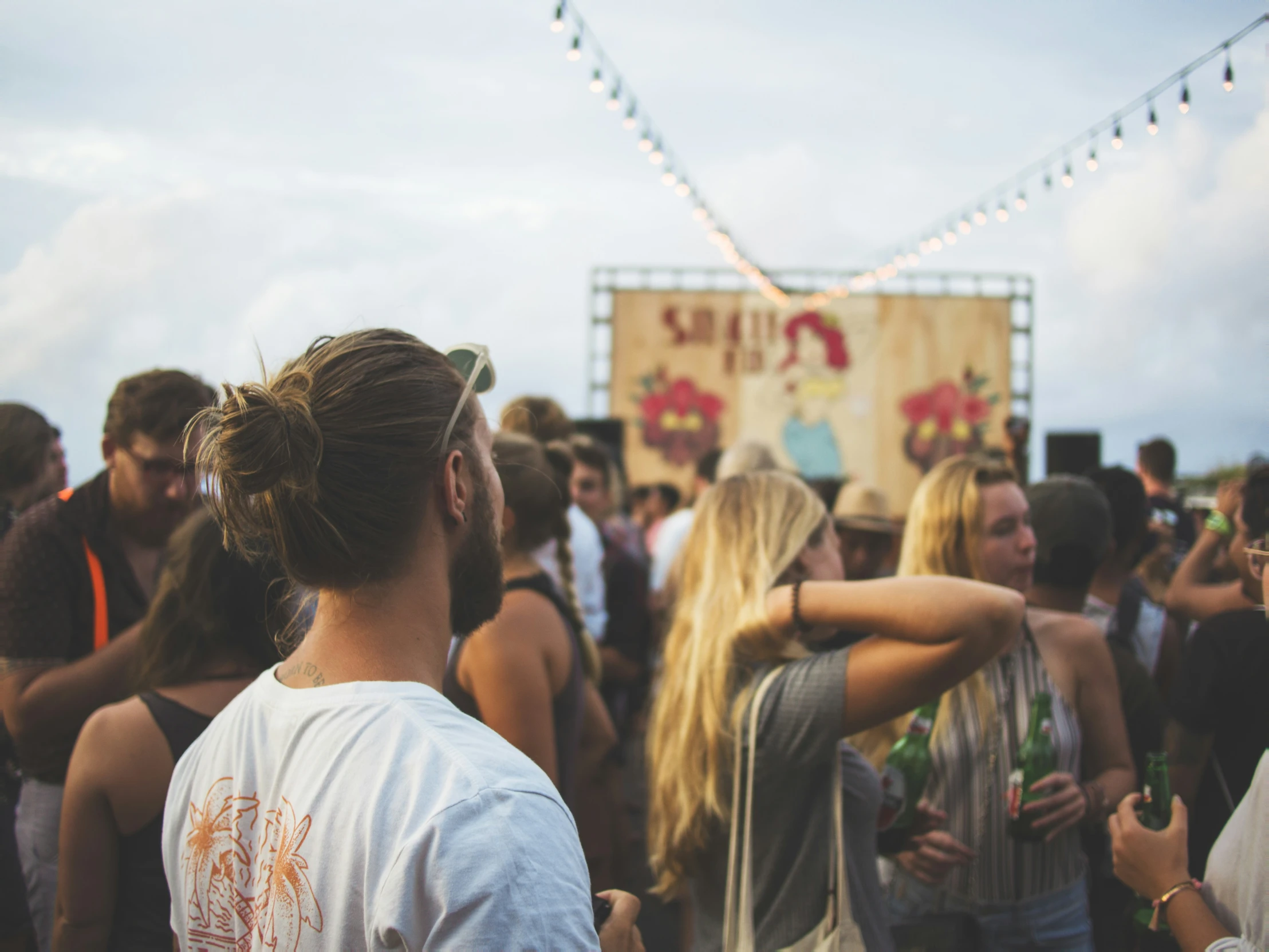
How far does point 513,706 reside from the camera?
191 cm

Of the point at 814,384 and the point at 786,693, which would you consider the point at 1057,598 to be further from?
the point at 814,384

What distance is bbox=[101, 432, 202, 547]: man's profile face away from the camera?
90.0 inches

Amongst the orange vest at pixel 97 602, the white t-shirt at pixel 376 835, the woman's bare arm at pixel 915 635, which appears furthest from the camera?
the orange vest at pixel 97 602

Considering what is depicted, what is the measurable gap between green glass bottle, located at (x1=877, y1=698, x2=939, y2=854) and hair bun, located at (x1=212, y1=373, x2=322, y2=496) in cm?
142

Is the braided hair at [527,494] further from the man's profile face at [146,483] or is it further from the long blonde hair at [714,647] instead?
the man's profile face at [146,483]

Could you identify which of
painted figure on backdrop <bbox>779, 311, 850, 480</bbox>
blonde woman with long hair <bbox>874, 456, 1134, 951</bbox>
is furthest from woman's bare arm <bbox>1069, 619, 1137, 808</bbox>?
painted figure on backdrop <bbox>779, 311, 850, 480</bbox>

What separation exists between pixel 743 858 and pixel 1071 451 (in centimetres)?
769

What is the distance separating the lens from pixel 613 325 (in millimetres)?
14477

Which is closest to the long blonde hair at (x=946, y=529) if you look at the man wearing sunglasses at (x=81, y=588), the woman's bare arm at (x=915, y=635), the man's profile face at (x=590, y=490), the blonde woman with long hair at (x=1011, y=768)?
the blonde woman with long hair at (x=1011, y=768)

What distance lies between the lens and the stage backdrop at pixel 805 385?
14406 mm

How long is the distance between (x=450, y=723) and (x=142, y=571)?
1834 mm

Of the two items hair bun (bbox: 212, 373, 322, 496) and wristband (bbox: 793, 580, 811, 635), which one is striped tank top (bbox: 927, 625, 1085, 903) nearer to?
wristband (bbox: 793, 580, 811, 635)

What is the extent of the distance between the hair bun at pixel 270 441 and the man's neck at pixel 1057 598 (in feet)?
7.43

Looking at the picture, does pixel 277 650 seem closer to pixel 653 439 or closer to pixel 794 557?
pixel 794 557
